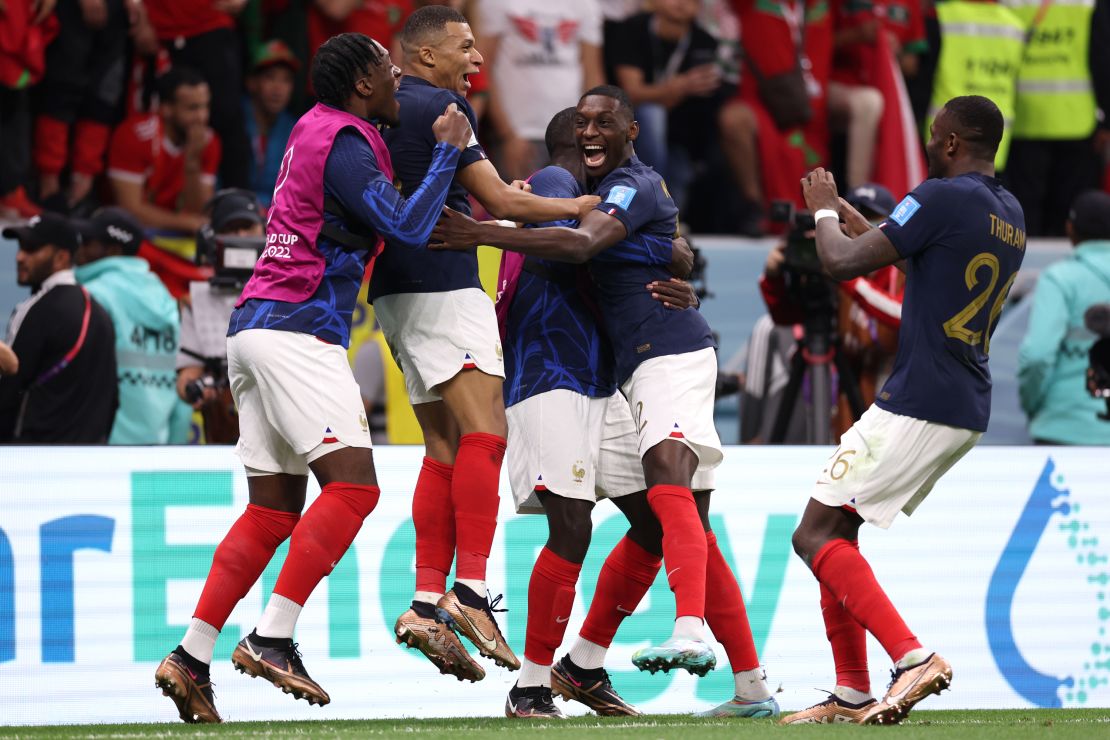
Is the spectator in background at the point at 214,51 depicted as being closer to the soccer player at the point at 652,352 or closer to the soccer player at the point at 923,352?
the soccer player at the point at 652,352

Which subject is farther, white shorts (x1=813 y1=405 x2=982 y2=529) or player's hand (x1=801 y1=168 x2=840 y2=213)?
player's hand (x1=801 y1=168 x2=840 y2=213)

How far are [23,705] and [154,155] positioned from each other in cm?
421

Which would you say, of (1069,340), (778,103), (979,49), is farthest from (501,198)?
(979,49)

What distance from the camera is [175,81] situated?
996 centimetres

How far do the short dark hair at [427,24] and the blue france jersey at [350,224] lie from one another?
0.53 metres

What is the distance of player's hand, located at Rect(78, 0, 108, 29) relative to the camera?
9.73m

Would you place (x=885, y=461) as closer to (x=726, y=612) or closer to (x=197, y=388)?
(x=726, y=612)

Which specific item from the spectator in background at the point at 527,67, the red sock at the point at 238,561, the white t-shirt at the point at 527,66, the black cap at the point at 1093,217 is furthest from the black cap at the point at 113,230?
the black cap at the point at 1093,217

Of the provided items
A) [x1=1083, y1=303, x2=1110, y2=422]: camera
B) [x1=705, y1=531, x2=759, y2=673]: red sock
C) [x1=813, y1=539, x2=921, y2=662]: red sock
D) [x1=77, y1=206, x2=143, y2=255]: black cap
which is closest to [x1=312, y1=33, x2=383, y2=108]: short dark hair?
[x1=705, y1=531, x2=759, y2=673]: red sock

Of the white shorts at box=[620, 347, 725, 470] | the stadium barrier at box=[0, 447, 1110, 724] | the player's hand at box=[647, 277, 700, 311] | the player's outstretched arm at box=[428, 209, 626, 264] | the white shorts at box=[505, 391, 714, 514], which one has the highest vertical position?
the player's outstretched arm at box=[428, 209, 626, 264]

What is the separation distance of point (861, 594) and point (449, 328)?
5.52 ft

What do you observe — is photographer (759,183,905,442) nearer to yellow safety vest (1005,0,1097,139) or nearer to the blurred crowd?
the blurred crowd

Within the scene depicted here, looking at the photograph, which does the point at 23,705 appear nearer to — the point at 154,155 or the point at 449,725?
the point at 449,725

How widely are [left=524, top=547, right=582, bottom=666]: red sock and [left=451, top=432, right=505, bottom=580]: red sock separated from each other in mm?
340
